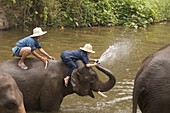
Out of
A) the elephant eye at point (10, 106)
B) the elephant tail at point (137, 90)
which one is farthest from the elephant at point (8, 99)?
the elephant tail at point (137, 90)

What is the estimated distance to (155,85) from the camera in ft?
14.6

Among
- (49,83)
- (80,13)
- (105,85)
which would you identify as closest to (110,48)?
(80,13)

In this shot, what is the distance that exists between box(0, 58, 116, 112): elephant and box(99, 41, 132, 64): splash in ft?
11.2

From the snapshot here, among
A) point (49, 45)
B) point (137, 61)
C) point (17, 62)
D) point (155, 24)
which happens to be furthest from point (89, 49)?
point (155, 24)

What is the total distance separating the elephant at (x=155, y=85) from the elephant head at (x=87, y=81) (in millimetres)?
1925

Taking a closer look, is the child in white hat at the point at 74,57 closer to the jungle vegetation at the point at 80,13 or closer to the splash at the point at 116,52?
the splash at the point at 116,52

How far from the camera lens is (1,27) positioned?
1324 cm

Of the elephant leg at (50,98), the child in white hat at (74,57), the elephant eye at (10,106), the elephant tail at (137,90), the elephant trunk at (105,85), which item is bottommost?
the elephant leg at (50,98)

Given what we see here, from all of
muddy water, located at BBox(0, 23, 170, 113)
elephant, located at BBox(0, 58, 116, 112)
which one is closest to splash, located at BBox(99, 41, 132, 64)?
muddy water, located at BBox(0, 23, 170, 113)

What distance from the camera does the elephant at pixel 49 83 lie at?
6.42 m

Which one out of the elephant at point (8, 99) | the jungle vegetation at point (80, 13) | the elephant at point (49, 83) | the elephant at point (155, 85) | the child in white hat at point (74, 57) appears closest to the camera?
the elephant at point (8, 99)

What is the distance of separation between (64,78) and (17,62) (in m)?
0.74

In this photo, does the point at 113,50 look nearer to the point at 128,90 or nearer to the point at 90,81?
the point at 128,90

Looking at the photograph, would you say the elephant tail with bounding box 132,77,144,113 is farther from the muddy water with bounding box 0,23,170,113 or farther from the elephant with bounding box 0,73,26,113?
the muddy water with bounding box 0,23,170,113
